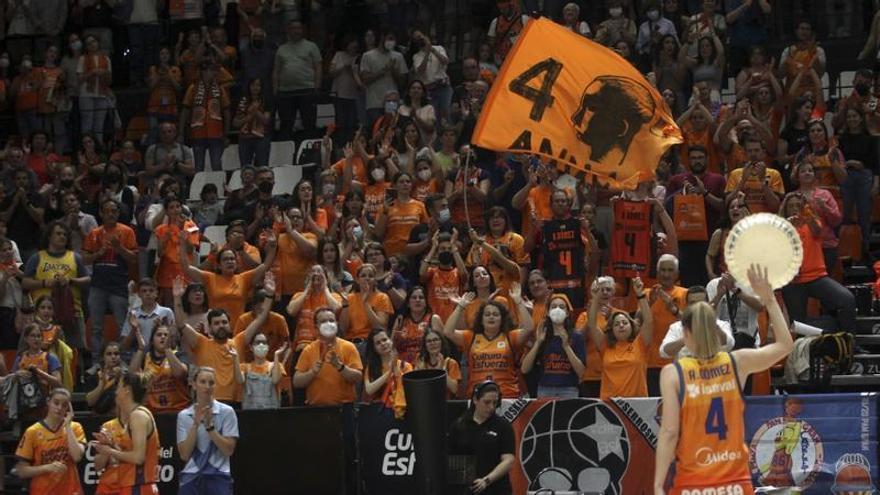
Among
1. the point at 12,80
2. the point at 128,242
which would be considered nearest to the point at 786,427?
the point at 128,242

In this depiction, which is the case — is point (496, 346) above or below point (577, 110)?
below

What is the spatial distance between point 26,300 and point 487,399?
7622 millimetres

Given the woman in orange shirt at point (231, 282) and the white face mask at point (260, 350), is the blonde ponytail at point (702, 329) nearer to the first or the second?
the white face mask at point (260, 350)

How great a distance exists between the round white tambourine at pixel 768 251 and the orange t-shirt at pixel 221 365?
8083mm

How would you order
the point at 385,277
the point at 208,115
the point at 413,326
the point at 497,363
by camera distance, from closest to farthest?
the point at 497,363
the point at 413,326
the point at 385,277
the point at 208,115

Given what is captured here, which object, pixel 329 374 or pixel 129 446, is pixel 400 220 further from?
pixel 129 446

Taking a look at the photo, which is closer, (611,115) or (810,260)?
Answer: (810,260)

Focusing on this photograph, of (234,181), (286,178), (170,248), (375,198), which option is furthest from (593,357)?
(234,181)

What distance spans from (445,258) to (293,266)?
1.89m

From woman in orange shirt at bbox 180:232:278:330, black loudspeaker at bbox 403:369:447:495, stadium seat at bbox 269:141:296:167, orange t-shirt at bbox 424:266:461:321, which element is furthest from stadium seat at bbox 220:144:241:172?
black loudspeaker at bbox 403:369:447:495

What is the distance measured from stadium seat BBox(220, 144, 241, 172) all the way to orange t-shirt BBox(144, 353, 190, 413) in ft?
22.9

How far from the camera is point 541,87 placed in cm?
1662

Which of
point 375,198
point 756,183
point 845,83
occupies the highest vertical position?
point 845,83

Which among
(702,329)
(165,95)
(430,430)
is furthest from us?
(165,95)
